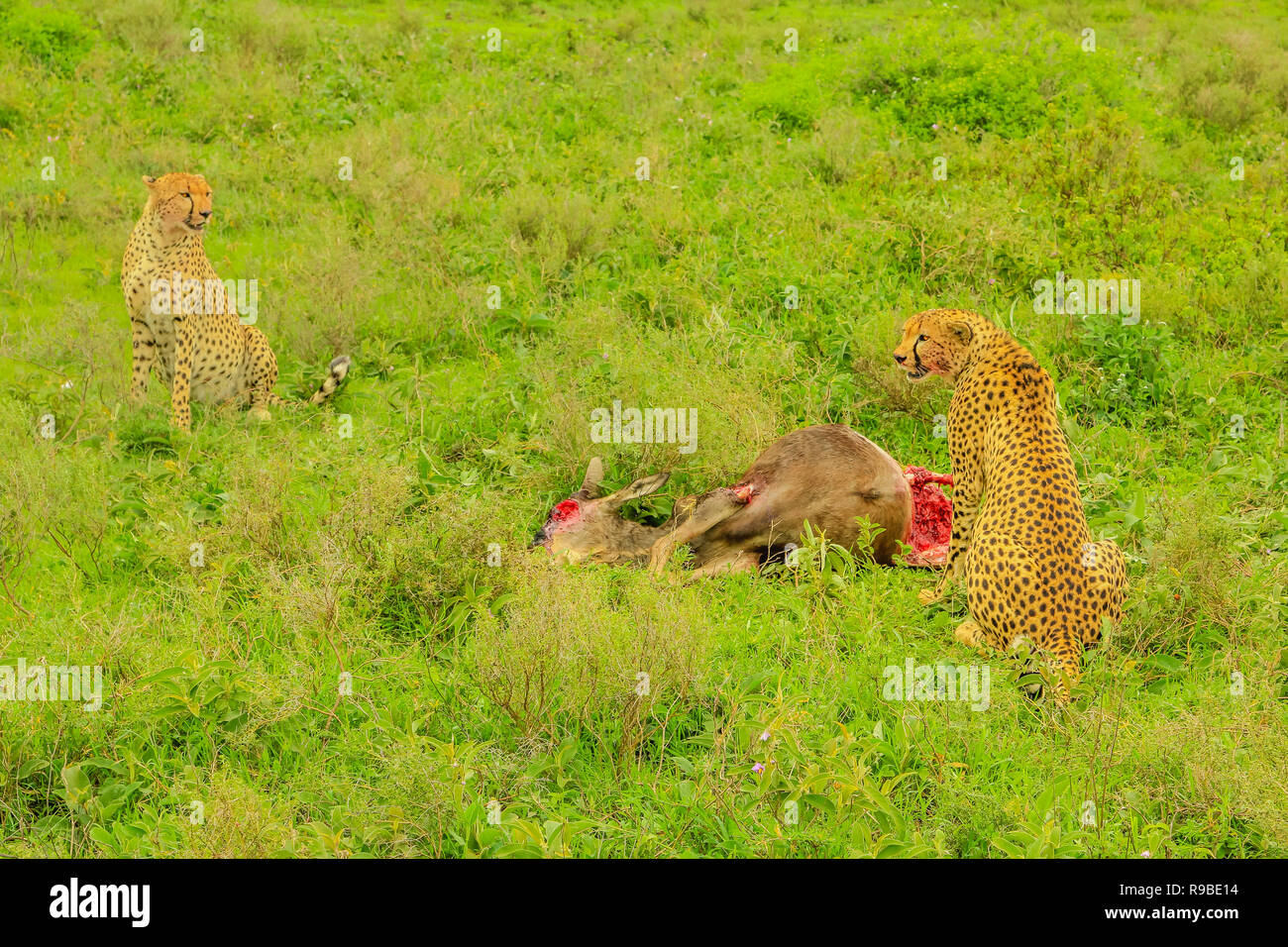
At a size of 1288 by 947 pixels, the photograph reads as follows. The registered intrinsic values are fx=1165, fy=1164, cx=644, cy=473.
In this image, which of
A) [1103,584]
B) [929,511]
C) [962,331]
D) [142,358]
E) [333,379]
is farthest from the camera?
[333,379]

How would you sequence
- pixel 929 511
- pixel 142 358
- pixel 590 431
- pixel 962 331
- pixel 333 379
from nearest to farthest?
pixel 962 331 → pixel 929 511 → pixel 590 431 → pixel 142 358 → pixel 333 379

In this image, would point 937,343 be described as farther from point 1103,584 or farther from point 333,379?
point 333,379

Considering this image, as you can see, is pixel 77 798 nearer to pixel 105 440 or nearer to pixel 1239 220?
pixel 105 440

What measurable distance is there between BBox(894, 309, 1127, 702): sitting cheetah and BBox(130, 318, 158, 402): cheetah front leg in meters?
4.60

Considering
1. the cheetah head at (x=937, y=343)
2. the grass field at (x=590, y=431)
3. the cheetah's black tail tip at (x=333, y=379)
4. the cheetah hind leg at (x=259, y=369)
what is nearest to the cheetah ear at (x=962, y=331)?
the cheetah head at (x=937, y=343)

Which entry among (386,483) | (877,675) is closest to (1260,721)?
(877,675)

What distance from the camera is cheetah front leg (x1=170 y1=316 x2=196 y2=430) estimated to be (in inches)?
269

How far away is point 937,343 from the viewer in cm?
560

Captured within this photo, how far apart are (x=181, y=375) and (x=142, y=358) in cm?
36

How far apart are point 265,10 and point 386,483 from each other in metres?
10.7

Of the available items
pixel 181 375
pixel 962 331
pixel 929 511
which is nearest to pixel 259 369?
pixel 181 375

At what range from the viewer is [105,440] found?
259 inches

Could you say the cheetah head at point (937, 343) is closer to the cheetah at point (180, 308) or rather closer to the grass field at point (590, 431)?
the grass field at point (590, 431)

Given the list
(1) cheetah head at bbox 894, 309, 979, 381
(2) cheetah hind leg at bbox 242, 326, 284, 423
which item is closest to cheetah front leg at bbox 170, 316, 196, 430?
(2) cheetah hind leg at bbox 242, 326, 284, 423
